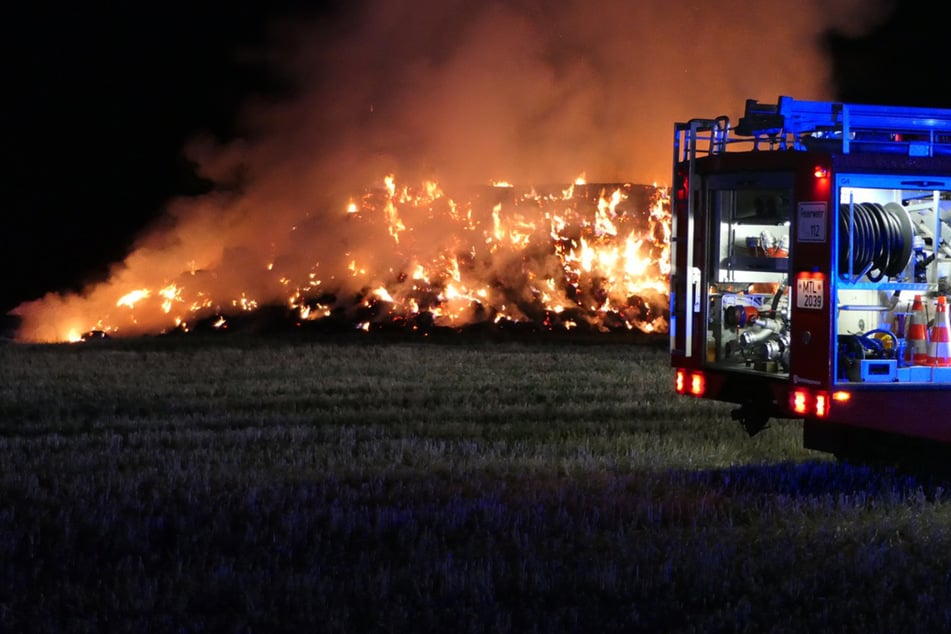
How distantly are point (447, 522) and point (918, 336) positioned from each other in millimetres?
3509

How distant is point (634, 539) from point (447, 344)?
17.6 meters

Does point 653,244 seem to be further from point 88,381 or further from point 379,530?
point 379,530

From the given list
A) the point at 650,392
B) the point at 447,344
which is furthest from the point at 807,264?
the point at 447,344

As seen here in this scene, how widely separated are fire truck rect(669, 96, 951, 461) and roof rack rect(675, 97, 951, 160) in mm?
15

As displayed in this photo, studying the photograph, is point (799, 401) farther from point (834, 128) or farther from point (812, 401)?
point (834, 128)

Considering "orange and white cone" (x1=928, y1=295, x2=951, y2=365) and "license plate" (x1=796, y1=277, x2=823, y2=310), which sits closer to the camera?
"license plate" (x1=796, y1=277, x2=823, y2=310)

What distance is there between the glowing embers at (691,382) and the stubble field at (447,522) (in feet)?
1.80

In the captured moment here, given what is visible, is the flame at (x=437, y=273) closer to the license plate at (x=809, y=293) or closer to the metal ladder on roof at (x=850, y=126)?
the metal ladder on roof at (x=850, y=126)

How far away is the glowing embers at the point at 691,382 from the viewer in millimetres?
10938

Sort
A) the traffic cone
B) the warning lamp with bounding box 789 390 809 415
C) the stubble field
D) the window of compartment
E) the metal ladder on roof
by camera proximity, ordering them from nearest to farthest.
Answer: the stubble field, the warning lamp with bounding box 789 390 809 415, the traffic cone, the metal ladder on roof, the window of compartment

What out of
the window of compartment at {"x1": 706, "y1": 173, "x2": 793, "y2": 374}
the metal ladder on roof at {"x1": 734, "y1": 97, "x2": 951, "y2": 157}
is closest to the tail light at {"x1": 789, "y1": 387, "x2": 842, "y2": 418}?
the window of compartment at {"x1": 706, "y1": 173, "x2": 793, "y2": 374}

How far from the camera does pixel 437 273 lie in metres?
29.4

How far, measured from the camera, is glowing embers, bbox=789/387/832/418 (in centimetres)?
955

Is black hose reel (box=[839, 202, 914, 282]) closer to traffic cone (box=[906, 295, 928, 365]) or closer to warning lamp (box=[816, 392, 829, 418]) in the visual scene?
traffic cone (box=[906, 295, 928, 365])
